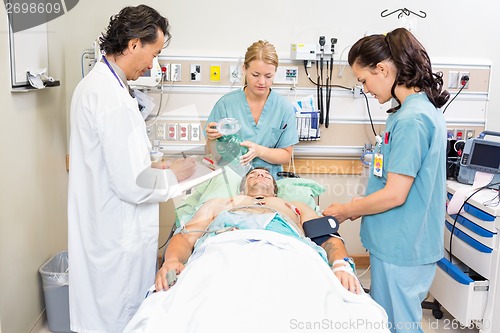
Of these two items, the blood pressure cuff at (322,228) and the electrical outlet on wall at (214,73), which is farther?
the electrical outlet on wall at (214,73)

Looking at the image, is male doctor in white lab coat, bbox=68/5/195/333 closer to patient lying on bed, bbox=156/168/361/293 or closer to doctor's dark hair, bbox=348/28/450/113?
patient lying on bed, bbox=156/168/361/293

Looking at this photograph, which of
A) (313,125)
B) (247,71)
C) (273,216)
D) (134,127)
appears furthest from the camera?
(313,125)

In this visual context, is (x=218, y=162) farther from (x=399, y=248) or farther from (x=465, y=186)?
(x=465, y=186)

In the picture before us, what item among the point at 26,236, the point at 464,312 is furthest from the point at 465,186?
the point at 26,236

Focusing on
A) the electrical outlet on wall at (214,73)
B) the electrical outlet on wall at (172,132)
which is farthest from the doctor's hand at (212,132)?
the electrical outlet on wall at (214,73)

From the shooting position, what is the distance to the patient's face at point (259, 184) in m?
2.45

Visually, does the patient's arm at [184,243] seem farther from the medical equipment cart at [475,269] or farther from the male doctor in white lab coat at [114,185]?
the medical equipment cart at [475,269]

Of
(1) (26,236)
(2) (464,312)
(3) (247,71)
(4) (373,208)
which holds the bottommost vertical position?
(2) (464,312)

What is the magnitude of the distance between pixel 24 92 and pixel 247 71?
1.11m

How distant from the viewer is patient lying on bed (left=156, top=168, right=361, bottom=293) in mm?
1901

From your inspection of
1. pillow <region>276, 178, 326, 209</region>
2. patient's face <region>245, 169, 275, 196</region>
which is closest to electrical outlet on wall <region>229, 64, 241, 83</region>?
pillow <region>276, 178, 326, 209</region>

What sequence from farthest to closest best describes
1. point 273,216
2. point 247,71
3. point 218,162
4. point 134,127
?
point 247,71, point 218,162, point 273,216, point 134,127

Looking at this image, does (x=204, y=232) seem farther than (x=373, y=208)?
Yes

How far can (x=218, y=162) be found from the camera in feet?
7.69
